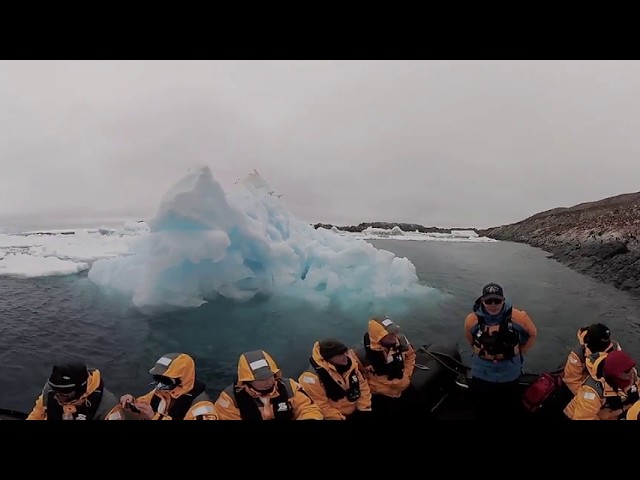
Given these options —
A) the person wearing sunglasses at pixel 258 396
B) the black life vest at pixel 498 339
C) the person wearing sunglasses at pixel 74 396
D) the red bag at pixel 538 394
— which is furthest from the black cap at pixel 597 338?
the person wearing sunglasses at pixel 74 396

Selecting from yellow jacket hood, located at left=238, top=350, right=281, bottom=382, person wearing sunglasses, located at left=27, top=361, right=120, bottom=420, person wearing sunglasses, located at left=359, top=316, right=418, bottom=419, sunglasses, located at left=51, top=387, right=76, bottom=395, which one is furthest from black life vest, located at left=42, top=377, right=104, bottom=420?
person wearing sunglasses, located at left=359, top=316, right=418, bottom=419

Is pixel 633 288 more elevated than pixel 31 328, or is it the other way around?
pixel 633 288

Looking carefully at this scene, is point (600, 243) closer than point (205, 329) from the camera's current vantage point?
No

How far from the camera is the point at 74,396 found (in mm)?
3799

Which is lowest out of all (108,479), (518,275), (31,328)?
(31,328)

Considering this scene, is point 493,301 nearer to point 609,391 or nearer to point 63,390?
point 609,391

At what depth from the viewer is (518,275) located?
2336cm

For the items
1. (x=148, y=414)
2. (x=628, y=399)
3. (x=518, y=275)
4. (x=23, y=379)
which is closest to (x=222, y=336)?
(x=23, y=379)

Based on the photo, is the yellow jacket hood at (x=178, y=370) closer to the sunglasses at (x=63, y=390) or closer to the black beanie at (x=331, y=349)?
the sunglasses at (x=63, y=390)

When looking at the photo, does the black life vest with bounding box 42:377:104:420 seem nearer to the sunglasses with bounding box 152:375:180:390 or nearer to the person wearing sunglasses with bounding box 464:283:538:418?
the sunglasses with bounding box 152:375:180:390

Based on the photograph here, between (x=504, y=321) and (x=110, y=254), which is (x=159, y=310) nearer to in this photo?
(x=504, y=321)

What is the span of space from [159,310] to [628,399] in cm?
1196

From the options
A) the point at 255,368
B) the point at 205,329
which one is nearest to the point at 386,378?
the point at 255,368

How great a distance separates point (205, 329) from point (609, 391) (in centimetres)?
983
